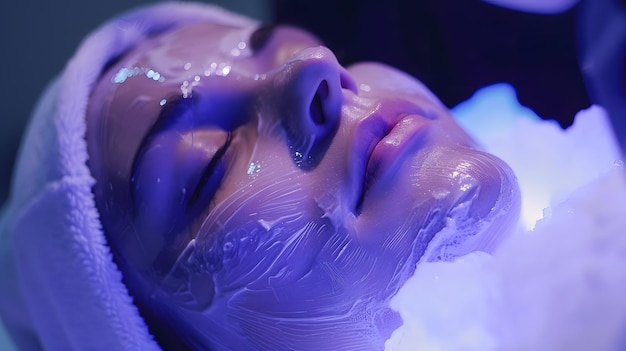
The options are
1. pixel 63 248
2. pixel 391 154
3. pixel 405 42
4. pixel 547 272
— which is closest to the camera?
pixel 547 272

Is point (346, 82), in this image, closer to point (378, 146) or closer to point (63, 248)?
point (378, 146)

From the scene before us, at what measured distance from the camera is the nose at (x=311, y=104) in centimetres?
72

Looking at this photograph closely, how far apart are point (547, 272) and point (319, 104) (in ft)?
1.05

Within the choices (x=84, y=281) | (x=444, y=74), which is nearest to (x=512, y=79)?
(x=444, y=74)

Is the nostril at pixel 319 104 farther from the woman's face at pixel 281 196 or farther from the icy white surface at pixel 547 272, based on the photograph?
the icy white surface at pixel 547 272

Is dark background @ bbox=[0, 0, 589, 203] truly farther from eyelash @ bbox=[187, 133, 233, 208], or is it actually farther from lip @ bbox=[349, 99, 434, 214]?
eyelash @ bbox=[187, 133, 233, 208]

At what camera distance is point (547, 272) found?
1.83 ft

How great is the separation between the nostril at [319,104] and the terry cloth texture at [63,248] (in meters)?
0.30

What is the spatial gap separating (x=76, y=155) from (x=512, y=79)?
2.13 feet

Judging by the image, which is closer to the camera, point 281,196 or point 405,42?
point 281,196

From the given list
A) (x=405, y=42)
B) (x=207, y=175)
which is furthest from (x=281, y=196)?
(x=405, y=42)

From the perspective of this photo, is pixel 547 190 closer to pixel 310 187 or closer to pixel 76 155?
pixel 310 187

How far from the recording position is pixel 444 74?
115cm

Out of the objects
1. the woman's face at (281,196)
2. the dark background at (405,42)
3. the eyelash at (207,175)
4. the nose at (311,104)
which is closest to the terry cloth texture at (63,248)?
the woman's face at (281,196)
